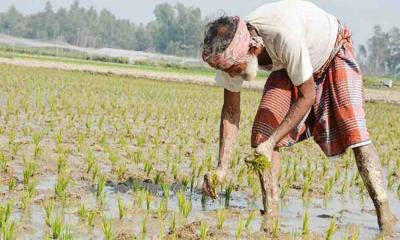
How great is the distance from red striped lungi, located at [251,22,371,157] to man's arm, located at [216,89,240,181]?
0.16 metres

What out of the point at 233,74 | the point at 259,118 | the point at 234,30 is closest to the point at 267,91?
the point at 259,118

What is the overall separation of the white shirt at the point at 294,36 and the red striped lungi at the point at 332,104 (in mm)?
106

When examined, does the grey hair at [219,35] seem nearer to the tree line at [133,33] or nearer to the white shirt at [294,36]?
the white shirt at [294,36]

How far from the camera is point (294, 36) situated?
2.79 metres

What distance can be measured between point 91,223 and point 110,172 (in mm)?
1684

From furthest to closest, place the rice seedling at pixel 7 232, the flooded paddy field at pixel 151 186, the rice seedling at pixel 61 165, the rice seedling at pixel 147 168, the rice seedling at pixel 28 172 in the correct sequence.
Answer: the rice seedling at pixel 147 168, the rice seedling at pixel 61 165, the rice seedling at pixel 28 172, the flooded paddy field at pixel 151 186, the rice seedling at pixel 7 232

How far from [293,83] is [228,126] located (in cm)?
59

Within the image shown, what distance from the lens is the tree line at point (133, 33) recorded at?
9312 cm

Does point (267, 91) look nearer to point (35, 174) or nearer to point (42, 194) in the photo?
point (42, 194)

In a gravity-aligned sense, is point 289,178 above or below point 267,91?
below

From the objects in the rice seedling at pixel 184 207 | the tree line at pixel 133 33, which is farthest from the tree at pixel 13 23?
the rice seedling at pixel 184 207

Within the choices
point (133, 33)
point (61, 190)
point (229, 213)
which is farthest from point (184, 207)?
point (133, 33)

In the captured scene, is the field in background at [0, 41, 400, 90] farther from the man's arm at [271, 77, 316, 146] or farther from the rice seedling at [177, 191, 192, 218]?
the man's arm at [271, 77, 316, 146]

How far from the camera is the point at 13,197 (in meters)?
3.46
